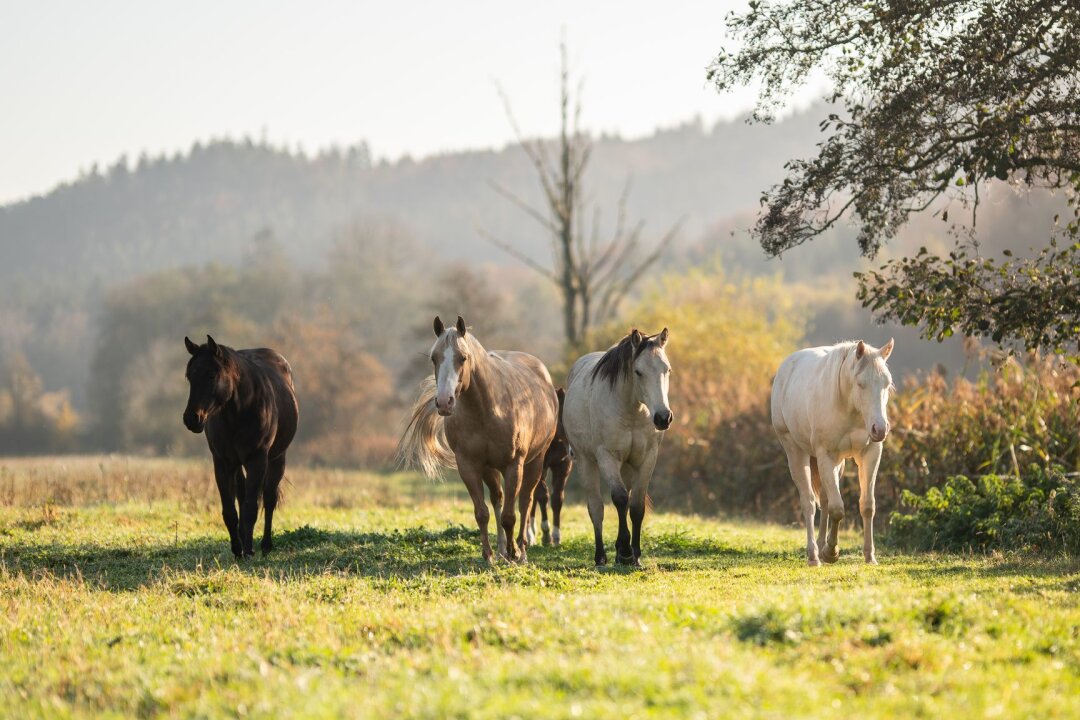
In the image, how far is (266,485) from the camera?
40.0ft

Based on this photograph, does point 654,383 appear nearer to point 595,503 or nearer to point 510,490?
point 595,503

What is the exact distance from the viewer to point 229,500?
36.7ft

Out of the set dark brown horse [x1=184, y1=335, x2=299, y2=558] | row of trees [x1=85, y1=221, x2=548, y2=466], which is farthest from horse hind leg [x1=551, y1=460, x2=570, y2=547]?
row of trees [x1=85, y1=221, x2=548, y2=466]

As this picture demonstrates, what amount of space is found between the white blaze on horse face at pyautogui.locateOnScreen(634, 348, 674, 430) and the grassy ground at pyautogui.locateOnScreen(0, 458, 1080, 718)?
150 centimetres

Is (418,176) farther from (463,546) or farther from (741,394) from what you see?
(463,546)

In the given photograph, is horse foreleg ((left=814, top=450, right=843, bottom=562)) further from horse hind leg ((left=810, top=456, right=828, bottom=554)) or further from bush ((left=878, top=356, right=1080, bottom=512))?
bush ((left=878, top=356, right=1080, bottom=512))

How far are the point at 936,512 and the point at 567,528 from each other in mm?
4910

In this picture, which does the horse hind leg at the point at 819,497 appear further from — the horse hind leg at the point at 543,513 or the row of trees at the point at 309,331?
→ the row of trees at the point at 309,331

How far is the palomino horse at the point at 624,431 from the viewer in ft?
33.9

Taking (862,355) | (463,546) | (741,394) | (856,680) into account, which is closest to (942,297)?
(862,355)

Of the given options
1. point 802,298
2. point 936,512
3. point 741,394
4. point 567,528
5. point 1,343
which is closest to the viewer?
point 936,512

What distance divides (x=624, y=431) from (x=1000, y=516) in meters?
4.72

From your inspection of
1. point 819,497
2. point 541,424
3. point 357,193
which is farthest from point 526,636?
point 357,193

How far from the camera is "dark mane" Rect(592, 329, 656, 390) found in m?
10.4
